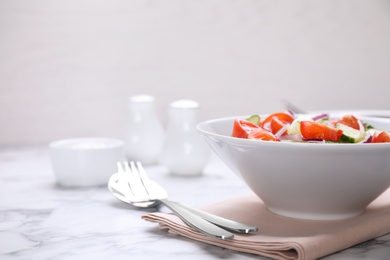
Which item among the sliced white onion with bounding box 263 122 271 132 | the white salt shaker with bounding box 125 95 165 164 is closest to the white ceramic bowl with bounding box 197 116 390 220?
the sliced white onion with bounding box 263 122 271 132

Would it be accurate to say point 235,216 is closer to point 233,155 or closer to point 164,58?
point 233,155

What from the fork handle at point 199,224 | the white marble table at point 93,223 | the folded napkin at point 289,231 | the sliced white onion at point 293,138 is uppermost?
the sliced white onion at point 293,138

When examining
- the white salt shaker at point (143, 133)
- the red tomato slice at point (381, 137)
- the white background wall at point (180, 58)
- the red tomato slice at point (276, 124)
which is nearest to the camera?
the red tomato slice at point (381, 137)

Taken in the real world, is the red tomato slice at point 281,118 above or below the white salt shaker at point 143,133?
above

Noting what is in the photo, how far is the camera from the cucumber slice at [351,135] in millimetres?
957

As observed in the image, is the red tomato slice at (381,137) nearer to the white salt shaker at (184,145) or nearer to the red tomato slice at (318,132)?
the red tomato slice at (318,132)

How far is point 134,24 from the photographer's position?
2029 mm

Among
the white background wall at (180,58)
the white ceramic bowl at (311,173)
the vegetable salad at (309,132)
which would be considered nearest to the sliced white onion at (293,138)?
the vegetable salad at (309,132)

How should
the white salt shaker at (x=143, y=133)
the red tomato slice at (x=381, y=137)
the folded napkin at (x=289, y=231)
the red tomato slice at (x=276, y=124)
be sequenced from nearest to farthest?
the folded napkin at (x=289, y=231) → the red tomato slice at (x=381, y=137) → the red tomato slice at (x=276, y=124) → the white salt shaker at (x=143, y=133)

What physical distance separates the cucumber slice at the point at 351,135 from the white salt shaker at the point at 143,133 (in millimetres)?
733

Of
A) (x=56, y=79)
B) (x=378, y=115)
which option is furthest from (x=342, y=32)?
(x=56, y=79)

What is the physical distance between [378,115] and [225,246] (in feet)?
3.11

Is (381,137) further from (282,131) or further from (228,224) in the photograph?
(228,224)

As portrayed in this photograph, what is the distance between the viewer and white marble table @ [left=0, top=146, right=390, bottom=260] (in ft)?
2.82
